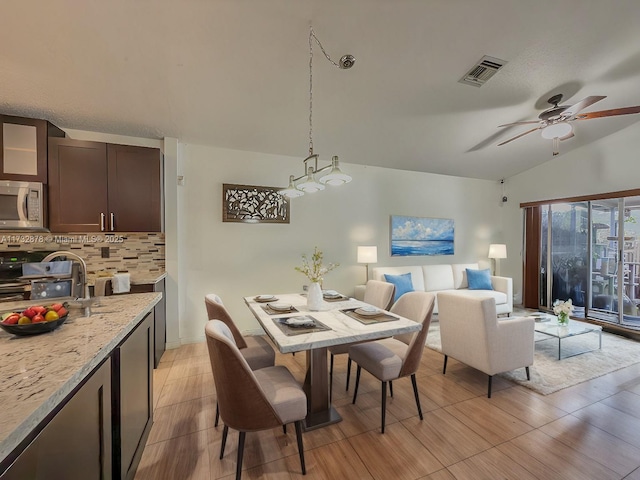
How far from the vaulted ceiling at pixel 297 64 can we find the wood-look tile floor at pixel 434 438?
284 centimetres

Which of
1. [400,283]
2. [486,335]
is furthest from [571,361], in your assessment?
[400,283]

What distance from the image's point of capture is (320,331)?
6.07 ft

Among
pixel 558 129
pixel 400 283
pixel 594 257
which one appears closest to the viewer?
pixel 558 129

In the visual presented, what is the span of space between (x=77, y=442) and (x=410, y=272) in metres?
4.58

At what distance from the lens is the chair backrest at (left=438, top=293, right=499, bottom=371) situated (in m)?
2.46

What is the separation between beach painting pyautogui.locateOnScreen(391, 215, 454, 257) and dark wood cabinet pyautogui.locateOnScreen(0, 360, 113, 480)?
179 inches

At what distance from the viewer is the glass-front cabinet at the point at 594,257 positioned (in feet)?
14.2

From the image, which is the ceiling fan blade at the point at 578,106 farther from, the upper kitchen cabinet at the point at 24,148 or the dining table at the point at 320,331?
the upper kitchen cabinet at the point at 24,148

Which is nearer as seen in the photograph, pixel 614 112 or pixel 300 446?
pixel 300 446

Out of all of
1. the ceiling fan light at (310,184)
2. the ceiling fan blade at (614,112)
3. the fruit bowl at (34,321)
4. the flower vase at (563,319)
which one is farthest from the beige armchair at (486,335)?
the fruit bowl at (34,321)

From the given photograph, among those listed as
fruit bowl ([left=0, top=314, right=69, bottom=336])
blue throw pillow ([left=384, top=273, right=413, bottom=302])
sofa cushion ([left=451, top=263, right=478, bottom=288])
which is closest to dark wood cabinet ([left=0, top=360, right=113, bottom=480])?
fruit bowl ([left=0, top=314, right=69, bottom=336])

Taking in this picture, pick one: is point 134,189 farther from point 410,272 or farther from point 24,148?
point 410,272

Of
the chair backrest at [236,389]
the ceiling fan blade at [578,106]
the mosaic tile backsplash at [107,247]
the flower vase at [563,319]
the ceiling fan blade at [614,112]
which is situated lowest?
the flower vase at [563,319]

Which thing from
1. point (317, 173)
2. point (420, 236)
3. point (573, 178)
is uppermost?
point (573, 178)
